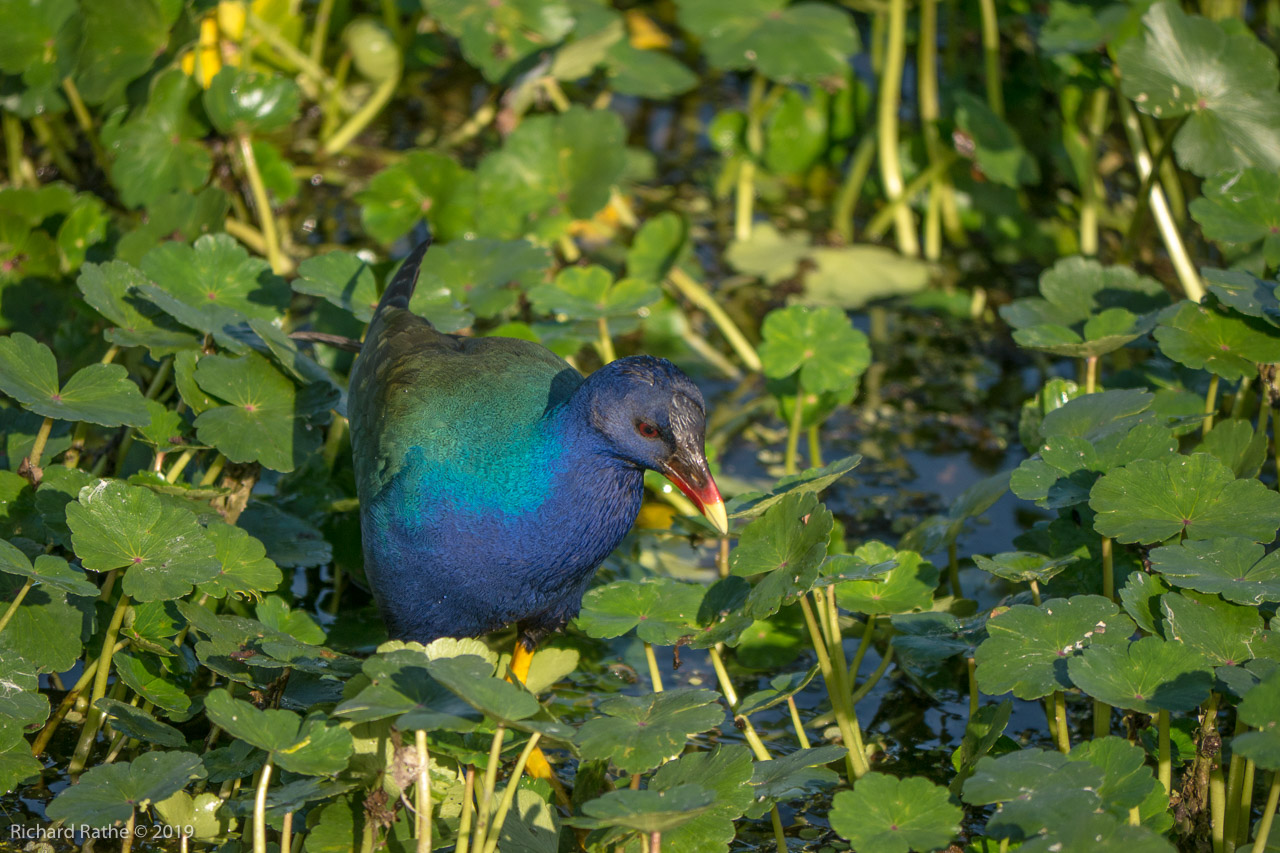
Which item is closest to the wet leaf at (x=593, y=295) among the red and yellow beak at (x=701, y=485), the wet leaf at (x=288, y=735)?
the red and yellow beak at (x=701, y=485)

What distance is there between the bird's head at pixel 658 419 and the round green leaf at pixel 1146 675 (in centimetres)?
68

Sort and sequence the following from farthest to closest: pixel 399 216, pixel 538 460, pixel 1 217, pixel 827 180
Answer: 1. pixel 827 180
2. pixel 399 216
3. pixel 1 217
4. pixel 538 460

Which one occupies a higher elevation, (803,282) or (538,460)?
(538,460)

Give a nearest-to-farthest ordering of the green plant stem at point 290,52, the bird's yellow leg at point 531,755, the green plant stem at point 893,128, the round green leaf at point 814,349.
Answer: the bird's yellow leg at point 531,755, the round green leaf at point 814,349, the green plant stem at point 290,52, the green plant stem at point 893,128

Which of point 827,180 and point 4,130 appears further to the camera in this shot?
point 827,180

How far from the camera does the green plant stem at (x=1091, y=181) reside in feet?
14.6

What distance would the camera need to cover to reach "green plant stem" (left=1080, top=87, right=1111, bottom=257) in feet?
14.6

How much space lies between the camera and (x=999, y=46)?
203 inches

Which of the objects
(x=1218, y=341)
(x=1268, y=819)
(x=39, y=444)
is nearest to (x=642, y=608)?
(x=1268, y=819)

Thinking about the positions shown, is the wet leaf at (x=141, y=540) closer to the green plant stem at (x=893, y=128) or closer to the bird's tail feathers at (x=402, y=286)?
the bird's tail feathers at (x=402, y=286)

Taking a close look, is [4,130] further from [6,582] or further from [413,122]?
[6,582]

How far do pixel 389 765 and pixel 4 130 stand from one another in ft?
10.1

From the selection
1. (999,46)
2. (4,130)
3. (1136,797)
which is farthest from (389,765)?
(999,46)

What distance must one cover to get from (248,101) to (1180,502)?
2867 millimetres
